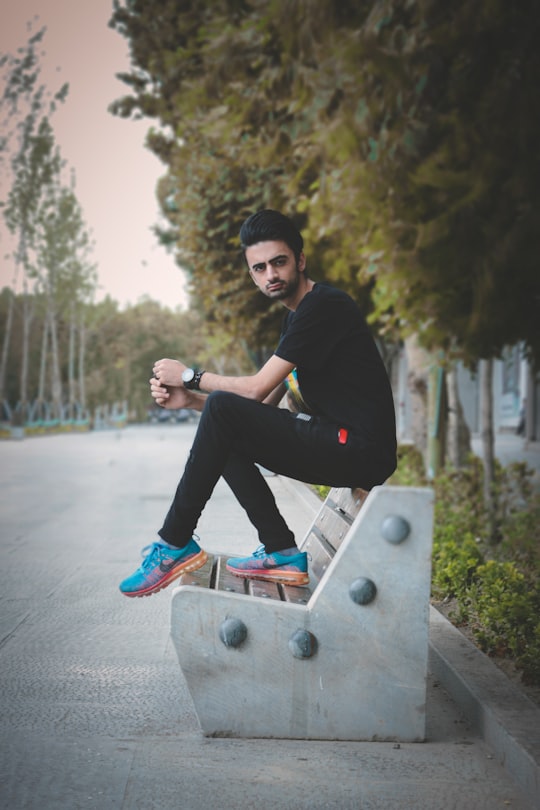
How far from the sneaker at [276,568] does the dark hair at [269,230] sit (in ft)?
4.10

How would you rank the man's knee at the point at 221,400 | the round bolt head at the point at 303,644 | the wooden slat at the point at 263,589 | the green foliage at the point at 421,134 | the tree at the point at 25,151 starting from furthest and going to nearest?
the tree at the point at 25,151, the green foliage at the point at 421,134, the man's knee at the point at 221,400, the wooden slat at the point at 263,589, the round bolt head at the point at 303,644

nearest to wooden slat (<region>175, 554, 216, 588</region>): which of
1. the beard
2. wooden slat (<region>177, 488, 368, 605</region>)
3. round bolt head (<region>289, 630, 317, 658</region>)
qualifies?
wooden slat (<region>177, 488, 368, 605</region>)

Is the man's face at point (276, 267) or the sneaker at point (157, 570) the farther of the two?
the man's face at point (276, 267)

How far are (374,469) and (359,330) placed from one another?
558 millimetres

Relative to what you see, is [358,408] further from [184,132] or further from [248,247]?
[184,132]

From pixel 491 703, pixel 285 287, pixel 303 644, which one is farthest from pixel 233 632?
pixel 285 287

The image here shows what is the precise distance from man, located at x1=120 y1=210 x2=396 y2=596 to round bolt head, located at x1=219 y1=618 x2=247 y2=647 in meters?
0.52

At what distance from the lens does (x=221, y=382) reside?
389 cm

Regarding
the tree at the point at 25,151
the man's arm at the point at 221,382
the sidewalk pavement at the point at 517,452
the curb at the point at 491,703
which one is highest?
the tree at the point at 25,151

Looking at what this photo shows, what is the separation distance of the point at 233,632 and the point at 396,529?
65 cm

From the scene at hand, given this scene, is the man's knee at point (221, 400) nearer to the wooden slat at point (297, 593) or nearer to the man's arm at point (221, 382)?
the man's arm at point (221, 382)

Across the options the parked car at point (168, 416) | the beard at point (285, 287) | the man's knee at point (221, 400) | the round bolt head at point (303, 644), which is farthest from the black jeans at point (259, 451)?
the parked car at point (168, 416)

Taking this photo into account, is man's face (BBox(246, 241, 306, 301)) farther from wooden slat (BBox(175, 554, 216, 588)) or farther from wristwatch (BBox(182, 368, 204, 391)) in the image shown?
wooden slat (BBox(175, 554, 216, 588))

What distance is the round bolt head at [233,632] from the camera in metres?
3.24
